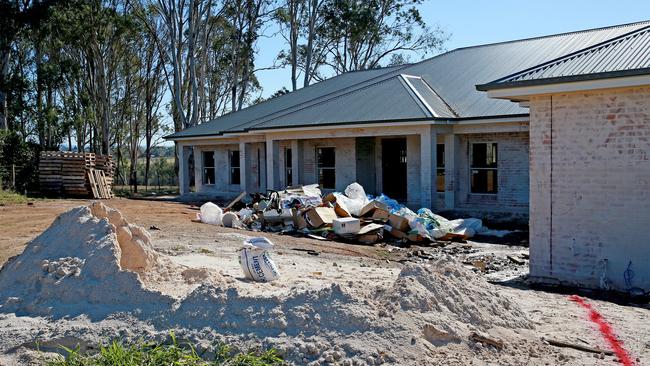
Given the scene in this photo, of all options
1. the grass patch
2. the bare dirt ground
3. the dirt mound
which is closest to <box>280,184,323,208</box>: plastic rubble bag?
the bare dirt ground

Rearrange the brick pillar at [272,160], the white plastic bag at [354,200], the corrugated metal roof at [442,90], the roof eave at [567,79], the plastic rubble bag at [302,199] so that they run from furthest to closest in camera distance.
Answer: the brick pillar at [272,160] < the corrugated metal roof at [442,90] < the plastic rubble bag at [302,199] < the white plastic bag at [354,200] < the roof eave at [567,79]

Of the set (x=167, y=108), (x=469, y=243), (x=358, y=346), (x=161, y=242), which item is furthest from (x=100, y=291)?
(x=167, y=108)

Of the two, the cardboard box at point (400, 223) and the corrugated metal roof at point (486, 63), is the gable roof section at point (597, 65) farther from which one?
the corrugated metal roof at point (486, 63)

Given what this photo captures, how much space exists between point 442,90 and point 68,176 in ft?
53.9

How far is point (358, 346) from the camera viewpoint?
604cm

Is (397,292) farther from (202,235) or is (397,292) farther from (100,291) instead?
(202,235)

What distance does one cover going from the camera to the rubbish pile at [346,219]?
1667 centimetres

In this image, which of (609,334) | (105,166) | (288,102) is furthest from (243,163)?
(609,334)

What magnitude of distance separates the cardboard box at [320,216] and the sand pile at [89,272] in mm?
8894

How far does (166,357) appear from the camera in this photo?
602 centimetres

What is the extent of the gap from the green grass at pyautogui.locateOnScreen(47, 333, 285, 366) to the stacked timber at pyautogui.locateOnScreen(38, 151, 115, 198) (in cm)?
2384

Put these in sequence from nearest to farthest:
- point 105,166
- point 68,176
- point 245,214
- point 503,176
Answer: point 245,214
point 503,176
point 68,176
point 105,166

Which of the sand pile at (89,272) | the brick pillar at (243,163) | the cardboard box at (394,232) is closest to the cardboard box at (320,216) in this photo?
the cardboard box at (394,232)

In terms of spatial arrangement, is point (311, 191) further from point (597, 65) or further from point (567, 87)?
point (597, 65)
